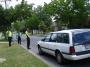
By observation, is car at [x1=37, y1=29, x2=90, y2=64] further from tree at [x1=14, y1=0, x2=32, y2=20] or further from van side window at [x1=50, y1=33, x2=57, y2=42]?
tree at [x1=14, y1=0, x2=32, y2=20]

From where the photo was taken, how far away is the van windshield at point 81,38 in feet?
38.1

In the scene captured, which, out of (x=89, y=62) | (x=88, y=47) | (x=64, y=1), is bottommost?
(x=89, y=62)

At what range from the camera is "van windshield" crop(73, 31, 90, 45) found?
458 inches

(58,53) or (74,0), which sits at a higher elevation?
(74,0)

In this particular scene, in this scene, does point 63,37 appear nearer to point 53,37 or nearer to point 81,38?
point 81,38

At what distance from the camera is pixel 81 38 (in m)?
11.9

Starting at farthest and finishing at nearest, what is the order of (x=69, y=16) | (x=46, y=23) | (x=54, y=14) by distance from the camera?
1. (x=46, y=23)
2. (x=54, y=14)
3. (x=69, y=16)

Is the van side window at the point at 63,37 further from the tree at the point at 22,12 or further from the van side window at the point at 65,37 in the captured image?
the tree at the point at 22,12

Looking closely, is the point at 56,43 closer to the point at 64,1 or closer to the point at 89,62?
the point at 89,62

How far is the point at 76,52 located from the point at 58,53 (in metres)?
1.72

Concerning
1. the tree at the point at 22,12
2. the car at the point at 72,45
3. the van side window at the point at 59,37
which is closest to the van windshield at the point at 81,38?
the car at the point at 72,45

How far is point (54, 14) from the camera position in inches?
1970

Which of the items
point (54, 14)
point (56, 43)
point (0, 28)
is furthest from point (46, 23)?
point (56, 43)

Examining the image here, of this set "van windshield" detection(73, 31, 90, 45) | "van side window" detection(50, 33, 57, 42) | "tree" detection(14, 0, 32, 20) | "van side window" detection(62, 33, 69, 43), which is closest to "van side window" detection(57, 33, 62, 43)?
"van side window" detection(62, 33, 69, 43)
